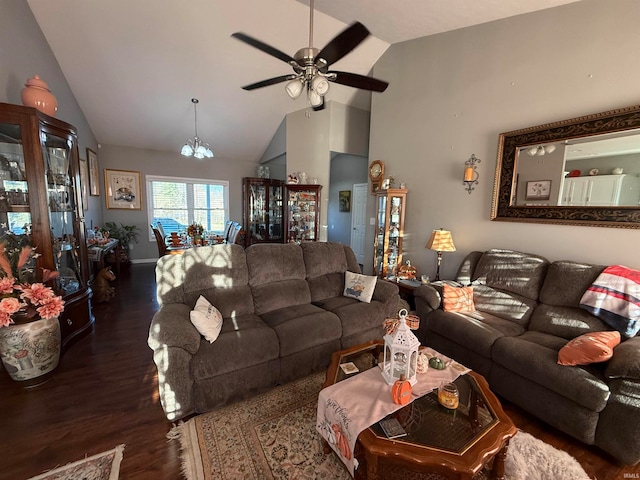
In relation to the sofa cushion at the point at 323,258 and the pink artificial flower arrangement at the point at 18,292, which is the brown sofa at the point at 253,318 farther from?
the pink artificial flower arrangement at the point at 18,292

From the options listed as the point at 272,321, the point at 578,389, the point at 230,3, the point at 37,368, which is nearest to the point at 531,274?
the point at 578,389

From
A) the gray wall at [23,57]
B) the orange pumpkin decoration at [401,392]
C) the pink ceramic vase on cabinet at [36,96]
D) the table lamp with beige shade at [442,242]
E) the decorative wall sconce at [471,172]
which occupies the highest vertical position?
the gray wall at [23,57]

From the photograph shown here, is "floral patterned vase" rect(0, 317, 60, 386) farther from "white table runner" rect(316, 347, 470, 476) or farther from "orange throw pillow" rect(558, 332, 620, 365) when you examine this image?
"orange throw pillow" rect(558, 332, 620, 365)

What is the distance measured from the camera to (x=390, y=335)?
1.65m

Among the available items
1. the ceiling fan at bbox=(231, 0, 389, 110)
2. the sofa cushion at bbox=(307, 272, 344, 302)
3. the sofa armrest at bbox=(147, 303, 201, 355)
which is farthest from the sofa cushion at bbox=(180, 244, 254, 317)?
the ceiling fan at bbox=(231, 0, 389, 110)

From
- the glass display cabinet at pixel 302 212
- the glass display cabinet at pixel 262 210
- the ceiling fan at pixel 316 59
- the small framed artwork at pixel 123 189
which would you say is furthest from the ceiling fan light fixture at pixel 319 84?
the small framed artwork at pixel 123 189

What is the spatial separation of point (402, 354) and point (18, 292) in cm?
297

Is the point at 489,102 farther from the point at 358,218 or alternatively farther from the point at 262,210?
the point at 262,210

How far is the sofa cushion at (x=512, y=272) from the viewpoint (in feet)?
8.53

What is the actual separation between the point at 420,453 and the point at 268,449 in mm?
948

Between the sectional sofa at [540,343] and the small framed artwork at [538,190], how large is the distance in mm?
662

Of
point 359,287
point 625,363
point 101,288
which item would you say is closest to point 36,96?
point 101,288

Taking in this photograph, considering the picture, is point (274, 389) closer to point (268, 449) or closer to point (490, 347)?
point (268, 449)

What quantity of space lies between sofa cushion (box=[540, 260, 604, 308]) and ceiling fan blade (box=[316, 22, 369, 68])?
2.57m
